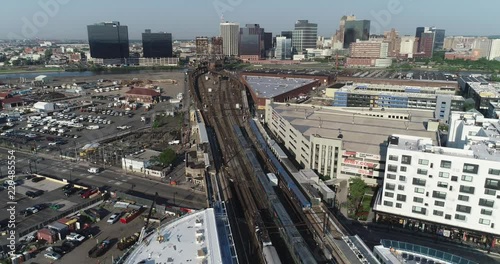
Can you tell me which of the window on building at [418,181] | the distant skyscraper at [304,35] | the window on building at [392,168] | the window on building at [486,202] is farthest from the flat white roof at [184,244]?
the distant skyscraper at [304,35]

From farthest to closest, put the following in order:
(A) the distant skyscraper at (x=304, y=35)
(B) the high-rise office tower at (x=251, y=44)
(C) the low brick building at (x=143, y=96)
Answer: (A) the distant skyscraper at (x=304, y=35)
(B) the high-rise office tower at (x=251, y=44)
(C) the low brick building at (x=143, y=96)

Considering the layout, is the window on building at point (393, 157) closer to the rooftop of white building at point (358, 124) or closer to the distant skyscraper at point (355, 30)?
the rooftop of white building at point (358, 124)

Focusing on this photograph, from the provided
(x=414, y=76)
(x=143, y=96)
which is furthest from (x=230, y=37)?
(x=143, y=96)

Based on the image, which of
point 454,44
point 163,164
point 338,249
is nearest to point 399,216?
point 338,249

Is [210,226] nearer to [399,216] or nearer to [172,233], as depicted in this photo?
[172,233]

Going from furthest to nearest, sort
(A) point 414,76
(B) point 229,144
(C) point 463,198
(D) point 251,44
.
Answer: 1. (D) point 251,44
2. (A) point 414,76
3. (B) point 229,144
4. (C) point 463,198

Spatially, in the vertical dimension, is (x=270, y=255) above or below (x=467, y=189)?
below

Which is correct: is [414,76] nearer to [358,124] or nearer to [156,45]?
[358,124]
